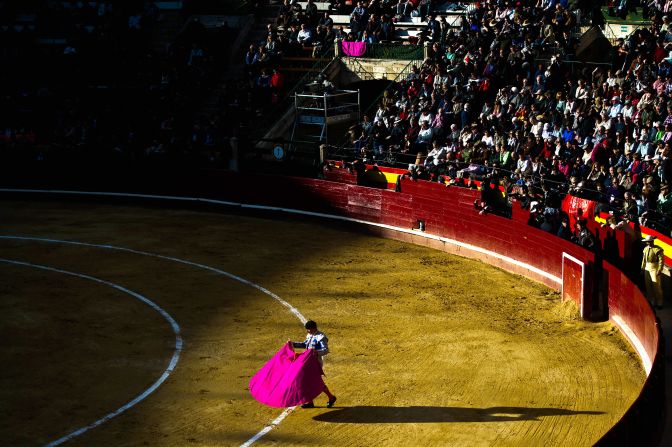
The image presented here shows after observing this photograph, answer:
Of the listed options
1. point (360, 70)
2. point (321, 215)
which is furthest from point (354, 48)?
point (321, 215)

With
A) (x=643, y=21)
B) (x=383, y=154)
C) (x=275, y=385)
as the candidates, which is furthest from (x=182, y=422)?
(x=643, y=21)

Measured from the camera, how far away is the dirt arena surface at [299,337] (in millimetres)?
14016

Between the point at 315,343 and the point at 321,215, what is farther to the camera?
the point at 321,215

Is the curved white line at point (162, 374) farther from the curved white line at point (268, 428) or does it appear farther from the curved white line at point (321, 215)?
the curved white line at point (321, 215)

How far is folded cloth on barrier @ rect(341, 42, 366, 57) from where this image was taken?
33875mm

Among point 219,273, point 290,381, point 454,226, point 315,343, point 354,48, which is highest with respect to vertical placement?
point 354,48

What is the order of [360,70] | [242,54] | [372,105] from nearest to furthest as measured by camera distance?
[372,105], [360,70], [242,54]

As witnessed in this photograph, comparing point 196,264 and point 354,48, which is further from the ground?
point 354,48

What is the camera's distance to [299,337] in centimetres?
A: 1770

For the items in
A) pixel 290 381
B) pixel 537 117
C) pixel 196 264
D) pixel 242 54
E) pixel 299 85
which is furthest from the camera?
pixel 242 54

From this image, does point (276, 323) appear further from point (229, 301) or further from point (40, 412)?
point (40, 412)

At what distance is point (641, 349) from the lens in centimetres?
1639

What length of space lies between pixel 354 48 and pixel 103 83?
877 centimetres

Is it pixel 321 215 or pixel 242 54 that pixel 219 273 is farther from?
pixel 242 54
